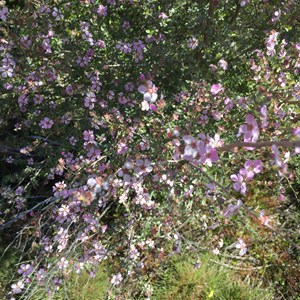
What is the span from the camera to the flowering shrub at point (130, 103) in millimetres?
2160

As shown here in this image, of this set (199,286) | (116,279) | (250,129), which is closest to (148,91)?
(250,129)

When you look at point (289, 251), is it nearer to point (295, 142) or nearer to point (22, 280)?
point (22, 280)

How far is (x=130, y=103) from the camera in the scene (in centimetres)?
240

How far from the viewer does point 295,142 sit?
3.87ft

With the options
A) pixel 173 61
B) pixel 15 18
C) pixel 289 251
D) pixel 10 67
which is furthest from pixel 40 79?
pixel 289 251

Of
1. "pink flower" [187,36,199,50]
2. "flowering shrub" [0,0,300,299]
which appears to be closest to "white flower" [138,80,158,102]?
"flowering shrub" [0,0,300,299]

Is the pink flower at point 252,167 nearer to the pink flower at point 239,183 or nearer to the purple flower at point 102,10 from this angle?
the pink flower at point 239,183

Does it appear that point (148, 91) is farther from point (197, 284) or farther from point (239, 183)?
point (197, 284)

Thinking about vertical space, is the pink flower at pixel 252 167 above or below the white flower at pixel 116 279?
above

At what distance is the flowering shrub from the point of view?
2160 mm

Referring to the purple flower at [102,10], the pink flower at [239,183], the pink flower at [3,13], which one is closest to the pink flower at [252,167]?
the pink flower at [239,183]

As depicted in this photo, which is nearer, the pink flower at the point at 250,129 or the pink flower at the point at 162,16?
the pink flower at the point at 250,129

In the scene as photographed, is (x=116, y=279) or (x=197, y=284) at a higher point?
(x=116, y=279)

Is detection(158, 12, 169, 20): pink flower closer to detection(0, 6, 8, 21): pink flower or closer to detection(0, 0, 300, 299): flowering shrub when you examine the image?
detection(0, 0, 300, 299): flowering shrub
